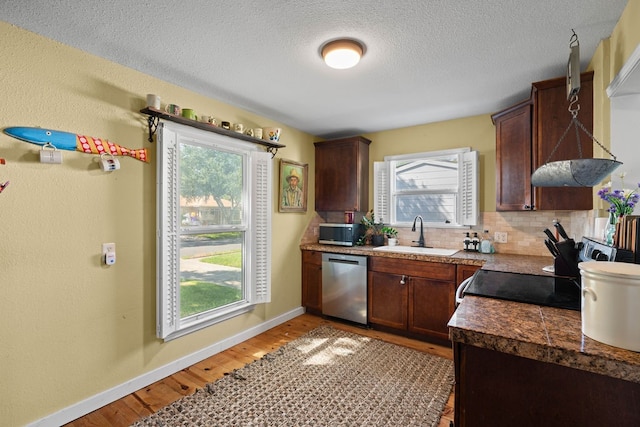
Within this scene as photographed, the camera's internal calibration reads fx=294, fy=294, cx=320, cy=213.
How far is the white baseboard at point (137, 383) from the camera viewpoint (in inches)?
71.7

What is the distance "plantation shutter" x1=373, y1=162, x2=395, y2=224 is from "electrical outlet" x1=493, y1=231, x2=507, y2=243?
1.14 meters

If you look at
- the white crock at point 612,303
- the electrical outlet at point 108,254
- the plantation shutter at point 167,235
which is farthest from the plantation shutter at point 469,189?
the electrical outlet at point 108,254

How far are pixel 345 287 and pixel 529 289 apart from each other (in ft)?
6.71

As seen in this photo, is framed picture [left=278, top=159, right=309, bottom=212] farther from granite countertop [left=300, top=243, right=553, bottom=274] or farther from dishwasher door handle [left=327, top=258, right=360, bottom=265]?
dishwasher door handle [left=327, top=258, right=360, bottom=265]

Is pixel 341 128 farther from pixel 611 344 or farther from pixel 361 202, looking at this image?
pixel 611 344

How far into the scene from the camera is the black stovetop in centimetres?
135

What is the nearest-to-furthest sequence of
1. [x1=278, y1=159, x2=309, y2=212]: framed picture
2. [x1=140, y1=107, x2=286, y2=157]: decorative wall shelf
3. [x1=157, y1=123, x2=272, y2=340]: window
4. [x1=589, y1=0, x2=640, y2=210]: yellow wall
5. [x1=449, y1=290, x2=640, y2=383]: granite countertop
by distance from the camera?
[x1=449, y1=290, x2=640, y2=383]: granite countertop < [x1=589, y1=0, x2=640, y2=210]: yellow wall < [x1=140, y1=107, x2=286, y2=157]: decorative wall shelf < [x1=157, y1=123, x2=272, y2=340]: window < [x1=278, y1=159, x2=309, y2=212]: framed picture

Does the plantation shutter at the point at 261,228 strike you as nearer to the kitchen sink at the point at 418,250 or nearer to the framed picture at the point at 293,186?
the framed picture at the point at 293,186

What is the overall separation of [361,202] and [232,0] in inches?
104

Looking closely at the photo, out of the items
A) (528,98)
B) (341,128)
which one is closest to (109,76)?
(341,128)

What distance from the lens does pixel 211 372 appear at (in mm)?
2420

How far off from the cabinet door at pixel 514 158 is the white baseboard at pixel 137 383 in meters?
2.79

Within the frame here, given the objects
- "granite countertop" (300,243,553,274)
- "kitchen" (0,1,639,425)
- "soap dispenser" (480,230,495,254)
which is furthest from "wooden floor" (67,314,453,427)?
"soap dispenser" (480,230,495,254)

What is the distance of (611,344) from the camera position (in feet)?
2.87
